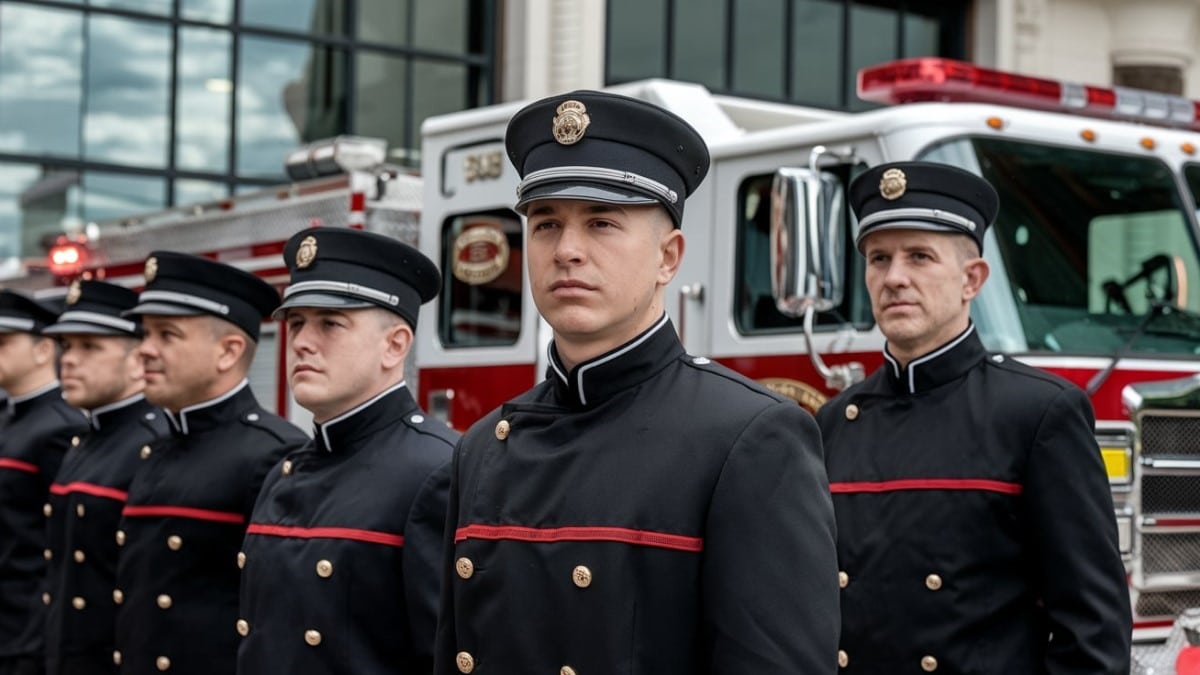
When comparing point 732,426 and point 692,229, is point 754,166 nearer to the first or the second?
point 692,229

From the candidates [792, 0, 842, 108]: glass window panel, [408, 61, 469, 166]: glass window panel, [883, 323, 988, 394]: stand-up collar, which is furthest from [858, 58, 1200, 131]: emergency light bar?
[792, 0, 842, 108]: glass window panel

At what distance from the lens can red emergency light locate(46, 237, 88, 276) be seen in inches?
387

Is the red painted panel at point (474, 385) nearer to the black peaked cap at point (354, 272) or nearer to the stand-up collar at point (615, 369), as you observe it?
the black peaked cap at point (354, 272)

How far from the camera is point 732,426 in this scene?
2.55m

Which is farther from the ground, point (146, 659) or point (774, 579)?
point (774, 579)

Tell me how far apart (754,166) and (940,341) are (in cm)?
211

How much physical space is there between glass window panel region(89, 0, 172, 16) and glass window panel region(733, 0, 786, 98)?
224 inches

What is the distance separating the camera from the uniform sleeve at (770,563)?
7.93 feet

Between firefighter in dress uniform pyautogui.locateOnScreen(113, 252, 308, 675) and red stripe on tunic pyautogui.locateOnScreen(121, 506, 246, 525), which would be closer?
firefighter in dress uniform pyautogui.locateOnScreen(113, 252, 308, 675)

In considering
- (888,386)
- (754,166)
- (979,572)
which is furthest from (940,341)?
(754,166)

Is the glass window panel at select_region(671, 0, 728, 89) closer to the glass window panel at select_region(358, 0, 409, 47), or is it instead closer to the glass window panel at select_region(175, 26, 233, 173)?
the glass window panel at select_region(358, 0, 409, 47)

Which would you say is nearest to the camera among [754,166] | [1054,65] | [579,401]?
[579,401]

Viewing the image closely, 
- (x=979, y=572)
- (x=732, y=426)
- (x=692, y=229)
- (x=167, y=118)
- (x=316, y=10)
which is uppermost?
(x=316, y=10)

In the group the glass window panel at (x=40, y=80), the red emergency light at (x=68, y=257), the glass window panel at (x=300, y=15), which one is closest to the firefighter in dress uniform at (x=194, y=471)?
the red emergency light at (x=68, y=257)
